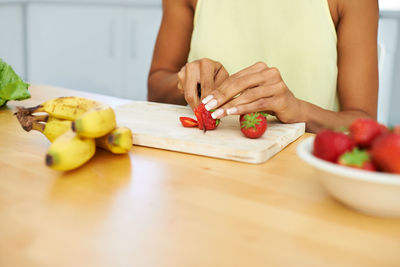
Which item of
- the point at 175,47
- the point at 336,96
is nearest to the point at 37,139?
the point at 175,47

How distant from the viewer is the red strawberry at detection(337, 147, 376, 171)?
53cm

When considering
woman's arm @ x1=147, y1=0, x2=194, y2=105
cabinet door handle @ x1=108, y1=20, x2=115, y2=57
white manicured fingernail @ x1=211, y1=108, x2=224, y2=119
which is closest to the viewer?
white manicured fingernail @ x1=211, y1=108, x2=224, y2=119

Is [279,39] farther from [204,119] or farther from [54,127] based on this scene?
[54,127]

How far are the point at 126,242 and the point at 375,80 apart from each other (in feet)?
3.49

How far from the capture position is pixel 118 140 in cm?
78

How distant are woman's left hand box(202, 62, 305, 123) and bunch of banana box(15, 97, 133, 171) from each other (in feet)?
0.73

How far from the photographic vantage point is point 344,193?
1.88ft

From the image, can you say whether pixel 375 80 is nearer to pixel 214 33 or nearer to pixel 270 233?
pixel 214 33

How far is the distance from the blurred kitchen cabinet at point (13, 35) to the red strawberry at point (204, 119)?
2575mm

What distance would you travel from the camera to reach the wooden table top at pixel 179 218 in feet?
1.59

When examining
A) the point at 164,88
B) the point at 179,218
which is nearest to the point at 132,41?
the point at 164,88

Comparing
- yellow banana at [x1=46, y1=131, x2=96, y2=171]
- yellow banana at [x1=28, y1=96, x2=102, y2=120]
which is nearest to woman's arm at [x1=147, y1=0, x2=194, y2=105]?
yellow banana at [x1=28, y1=96, x2=102, y2=120]

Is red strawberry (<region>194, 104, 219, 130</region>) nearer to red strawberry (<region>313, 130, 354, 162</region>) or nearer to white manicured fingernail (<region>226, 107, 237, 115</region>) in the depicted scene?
white manicured fingernail (<region>226, 107, 237, 115</region>)

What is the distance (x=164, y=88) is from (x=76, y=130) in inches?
30.2
